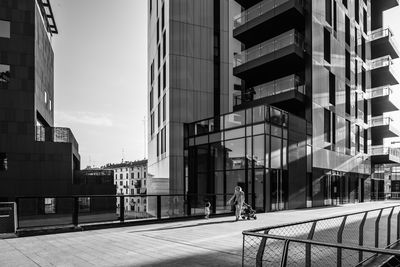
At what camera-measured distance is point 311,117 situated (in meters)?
28.3

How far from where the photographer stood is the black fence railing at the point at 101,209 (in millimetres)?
12845

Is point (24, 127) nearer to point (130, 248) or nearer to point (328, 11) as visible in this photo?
point (130, 248)

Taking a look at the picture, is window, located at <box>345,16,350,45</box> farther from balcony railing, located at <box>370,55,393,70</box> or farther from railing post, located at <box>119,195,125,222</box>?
railing post, located at <box>119,195,125,222</box>

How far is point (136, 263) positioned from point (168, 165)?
2268 cm

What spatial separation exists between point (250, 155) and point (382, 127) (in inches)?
1177

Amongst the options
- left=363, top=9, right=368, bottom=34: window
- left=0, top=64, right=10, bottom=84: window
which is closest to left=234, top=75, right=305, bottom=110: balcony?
left=0, top=64, right=10, bottom=84: window

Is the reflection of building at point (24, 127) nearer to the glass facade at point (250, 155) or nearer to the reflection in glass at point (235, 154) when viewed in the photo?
the glass facade at point (250, 155)

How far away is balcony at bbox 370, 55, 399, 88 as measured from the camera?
45.7 metres

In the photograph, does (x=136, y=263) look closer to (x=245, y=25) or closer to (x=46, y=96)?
(x=245, y=25)

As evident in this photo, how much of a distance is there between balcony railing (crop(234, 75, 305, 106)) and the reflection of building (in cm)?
1719

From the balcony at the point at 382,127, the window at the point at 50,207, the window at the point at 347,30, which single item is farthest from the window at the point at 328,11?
the window at the point at 50,207

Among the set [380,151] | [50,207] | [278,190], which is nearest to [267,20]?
[278,190]

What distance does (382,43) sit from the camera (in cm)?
4656

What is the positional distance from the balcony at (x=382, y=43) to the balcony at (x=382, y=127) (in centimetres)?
853
